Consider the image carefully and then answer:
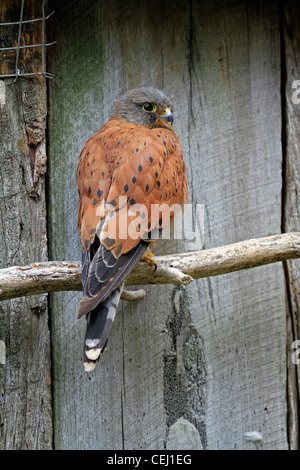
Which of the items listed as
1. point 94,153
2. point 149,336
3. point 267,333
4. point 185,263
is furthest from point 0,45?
point 267,333

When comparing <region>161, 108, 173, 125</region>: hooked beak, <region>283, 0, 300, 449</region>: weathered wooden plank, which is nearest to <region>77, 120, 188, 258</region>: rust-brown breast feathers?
<region>161, 108, 173, 125</region>: hooked beak

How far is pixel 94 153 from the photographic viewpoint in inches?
104

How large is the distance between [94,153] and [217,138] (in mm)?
748

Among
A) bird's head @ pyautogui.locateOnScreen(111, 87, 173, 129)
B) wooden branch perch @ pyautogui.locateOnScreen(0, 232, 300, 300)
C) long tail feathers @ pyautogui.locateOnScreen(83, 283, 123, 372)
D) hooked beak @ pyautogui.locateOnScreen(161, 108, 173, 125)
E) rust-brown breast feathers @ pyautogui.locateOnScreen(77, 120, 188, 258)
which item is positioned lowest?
long tail feathers @ pyautogui.locateOnScreen(83, 283, 123, 372)

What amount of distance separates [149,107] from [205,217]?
0.64m

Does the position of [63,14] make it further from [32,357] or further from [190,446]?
[190,446]

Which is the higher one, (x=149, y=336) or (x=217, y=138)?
(x=217, y=138)

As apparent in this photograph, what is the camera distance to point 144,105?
2893 mm

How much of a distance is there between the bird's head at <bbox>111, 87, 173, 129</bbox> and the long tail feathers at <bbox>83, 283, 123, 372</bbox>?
1014 millimetres

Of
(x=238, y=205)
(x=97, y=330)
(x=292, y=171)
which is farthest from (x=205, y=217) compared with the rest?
(x=97, y=330)

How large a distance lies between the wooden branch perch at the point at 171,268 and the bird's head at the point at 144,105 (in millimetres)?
755

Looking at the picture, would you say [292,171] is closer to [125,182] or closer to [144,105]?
[144,105]

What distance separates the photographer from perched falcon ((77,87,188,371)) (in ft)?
7.36

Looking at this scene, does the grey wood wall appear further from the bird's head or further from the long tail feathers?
the long tail feathers
